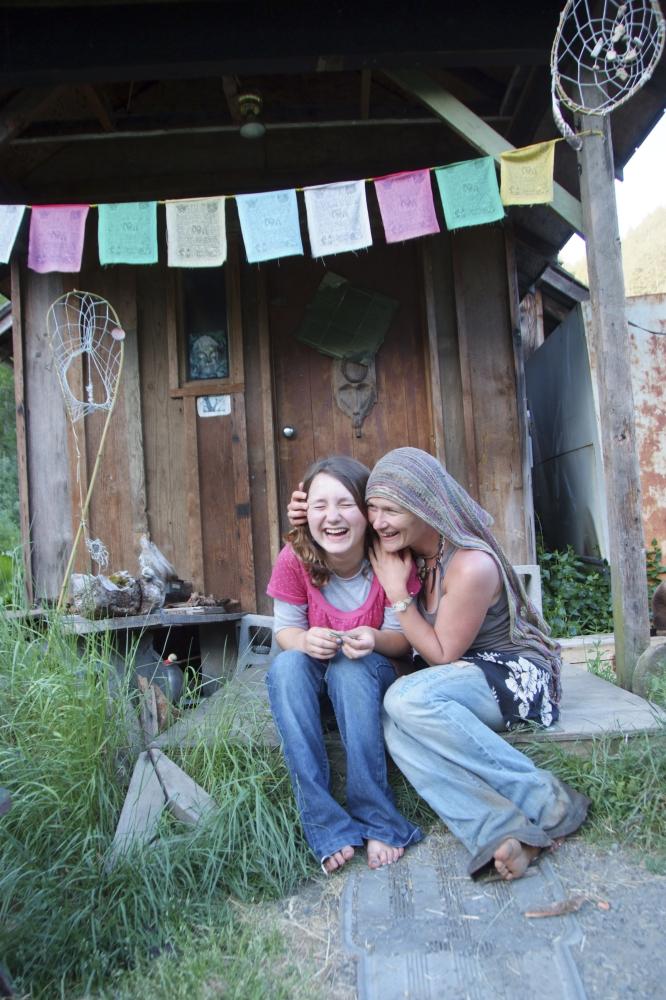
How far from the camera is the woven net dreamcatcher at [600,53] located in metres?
3.27

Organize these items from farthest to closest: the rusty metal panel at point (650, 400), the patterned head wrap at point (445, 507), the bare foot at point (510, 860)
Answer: the rusty metal panel at point (650, 400) → the patterned head wrap at point (445, 507) → the bare foot at point (510, 860)

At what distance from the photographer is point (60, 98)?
487 cm

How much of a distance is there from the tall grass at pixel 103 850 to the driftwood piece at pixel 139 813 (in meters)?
0.04

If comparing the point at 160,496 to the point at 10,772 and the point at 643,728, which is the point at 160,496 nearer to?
the point at 10,772

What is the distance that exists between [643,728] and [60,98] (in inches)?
199

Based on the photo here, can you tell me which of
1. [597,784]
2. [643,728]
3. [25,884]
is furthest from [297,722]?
[643,728]

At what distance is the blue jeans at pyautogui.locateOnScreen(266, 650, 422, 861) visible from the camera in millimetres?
2166

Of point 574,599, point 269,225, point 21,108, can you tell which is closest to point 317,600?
point 269,225

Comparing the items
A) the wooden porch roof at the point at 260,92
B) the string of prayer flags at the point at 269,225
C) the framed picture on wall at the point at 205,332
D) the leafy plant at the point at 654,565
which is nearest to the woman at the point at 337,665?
the string of prayer flags at the point at 269,225

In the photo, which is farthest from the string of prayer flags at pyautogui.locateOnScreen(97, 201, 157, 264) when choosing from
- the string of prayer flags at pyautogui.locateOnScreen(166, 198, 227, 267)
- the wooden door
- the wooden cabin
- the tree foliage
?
the tree foliage

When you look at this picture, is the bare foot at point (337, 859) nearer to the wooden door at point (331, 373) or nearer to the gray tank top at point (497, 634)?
the gray tank top at point (497, 634)

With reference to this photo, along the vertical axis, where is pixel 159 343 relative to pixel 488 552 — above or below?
above

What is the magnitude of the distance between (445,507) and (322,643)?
22.0 inches

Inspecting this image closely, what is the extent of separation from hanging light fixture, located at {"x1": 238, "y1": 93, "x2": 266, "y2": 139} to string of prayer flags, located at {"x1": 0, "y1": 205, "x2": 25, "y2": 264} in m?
1.67
